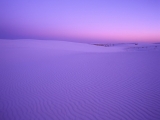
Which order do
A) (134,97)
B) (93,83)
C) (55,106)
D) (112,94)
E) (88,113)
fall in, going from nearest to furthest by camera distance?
1. (88,113)
2. (55,106)
3. (134,97)
4. (112,94)
5. (93,83)

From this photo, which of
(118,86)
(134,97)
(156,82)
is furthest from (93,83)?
(156,82)

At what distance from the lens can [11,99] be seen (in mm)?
4797

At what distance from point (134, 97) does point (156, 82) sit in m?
2.19

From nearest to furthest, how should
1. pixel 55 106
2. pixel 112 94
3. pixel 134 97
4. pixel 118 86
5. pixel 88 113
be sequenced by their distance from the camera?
1. pixel 88 113
2. pixel 55 106
3. pixel 134 97
4. pixel 112 94
5. pixel 118 86

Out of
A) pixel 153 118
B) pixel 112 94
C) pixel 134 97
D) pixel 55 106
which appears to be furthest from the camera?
pixel 112 94

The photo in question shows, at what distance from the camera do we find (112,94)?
194 inches

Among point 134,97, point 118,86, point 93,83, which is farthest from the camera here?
point 93,83

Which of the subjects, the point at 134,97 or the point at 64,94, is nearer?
the point at 134,97

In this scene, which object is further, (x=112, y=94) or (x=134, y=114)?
(x=112, y=94)

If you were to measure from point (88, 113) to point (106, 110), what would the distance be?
1.92 feet

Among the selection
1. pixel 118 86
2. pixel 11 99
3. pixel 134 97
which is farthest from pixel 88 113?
pixel 11 99

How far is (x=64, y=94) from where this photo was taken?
5113 millimetres

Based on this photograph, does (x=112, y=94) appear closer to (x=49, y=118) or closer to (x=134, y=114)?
(x=134, y=114)

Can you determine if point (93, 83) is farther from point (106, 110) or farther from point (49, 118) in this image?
point (49, 118)
